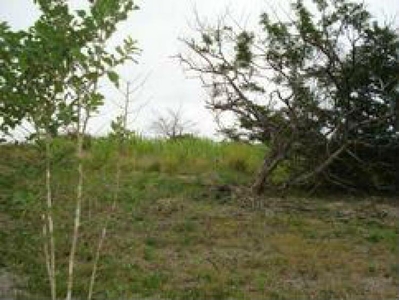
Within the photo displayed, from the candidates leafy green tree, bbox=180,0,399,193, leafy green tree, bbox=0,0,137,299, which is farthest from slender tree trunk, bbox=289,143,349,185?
leafy green tree, bbox=0,0,137,299

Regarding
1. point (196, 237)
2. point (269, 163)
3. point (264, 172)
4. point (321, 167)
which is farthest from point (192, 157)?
point (196, 237)

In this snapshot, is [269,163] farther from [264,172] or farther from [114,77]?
[114,77]

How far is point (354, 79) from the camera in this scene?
12.0 m

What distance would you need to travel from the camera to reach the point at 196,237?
8.82 meters

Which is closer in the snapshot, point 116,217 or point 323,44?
point 116,217

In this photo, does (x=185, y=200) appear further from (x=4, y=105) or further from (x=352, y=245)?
(x=4, y=105)

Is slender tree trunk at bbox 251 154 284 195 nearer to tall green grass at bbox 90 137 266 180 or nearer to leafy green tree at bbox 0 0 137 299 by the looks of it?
tall green grass at bbox 90 137 266 180

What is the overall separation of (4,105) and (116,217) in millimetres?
5136

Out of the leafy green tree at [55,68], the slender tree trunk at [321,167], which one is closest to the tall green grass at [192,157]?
the slender tree trunk at [321,167]

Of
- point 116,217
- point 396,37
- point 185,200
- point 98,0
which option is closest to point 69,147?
point 98,0

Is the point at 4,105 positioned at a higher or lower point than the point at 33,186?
higher

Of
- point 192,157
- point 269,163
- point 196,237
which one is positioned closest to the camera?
point 196,237

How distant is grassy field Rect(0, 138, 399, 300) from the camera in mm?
5676

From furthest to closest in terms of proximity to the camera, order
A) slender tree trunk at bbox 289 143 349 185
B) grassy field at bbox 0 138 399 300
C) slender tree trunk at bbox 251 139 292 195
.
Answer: slender tree trunk at bbox 251 139 292 195 → slender tree trunk at bbox 289 143 349 185 → grassy field at bbox 0 138 399 300
